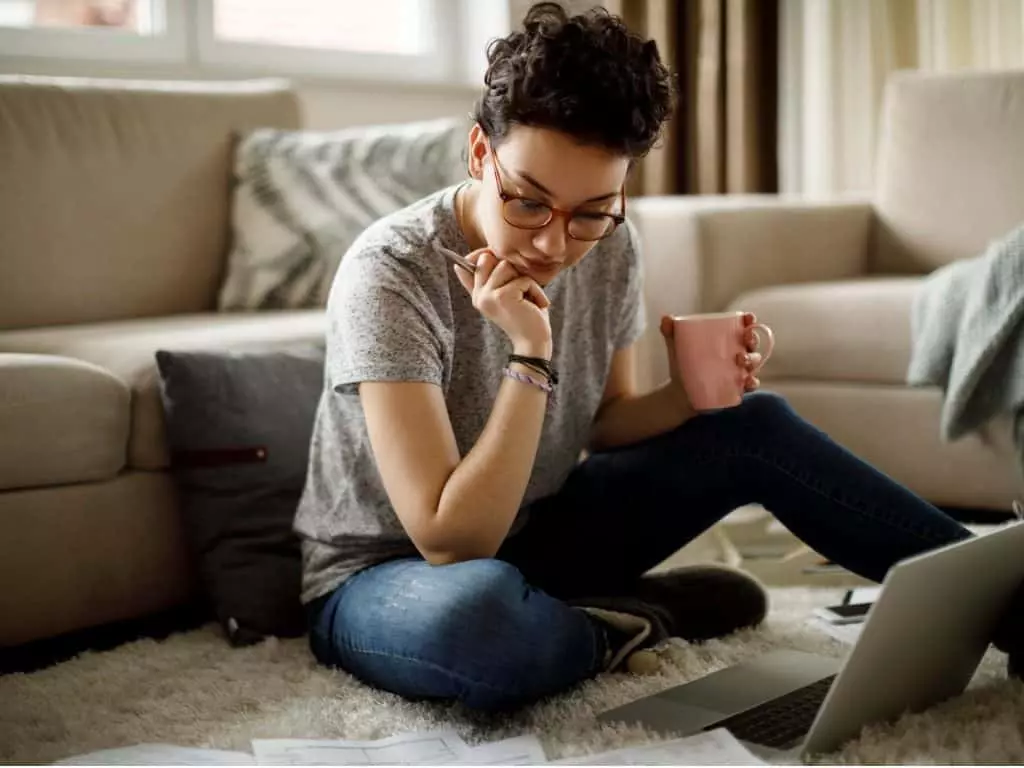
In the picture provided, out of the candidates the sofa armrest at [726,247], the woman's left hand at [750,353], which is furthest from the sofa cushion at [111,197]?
the woman's left hand at [750,353]

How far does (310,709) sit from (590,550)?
1.35ft

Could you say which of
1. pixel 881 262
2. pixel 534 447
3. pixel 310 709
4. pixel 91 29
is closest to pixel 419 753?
pixel 310 709

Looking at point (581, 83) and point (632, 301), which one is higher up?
point (581, 83)

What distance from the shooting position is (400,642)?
4.31ft

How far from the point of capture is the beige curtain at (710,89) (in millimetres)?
3570

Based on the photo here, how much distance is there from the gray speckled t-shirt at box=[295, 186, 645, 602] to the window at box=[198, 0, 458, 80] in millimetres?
1873

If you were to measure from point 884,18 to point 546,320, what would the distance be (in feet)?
9.33

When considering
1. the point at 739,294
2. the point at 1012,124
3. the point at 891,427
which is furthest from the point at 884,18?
the point at 891,427

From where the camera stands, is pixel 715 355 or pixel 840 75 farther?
pixel 840 75

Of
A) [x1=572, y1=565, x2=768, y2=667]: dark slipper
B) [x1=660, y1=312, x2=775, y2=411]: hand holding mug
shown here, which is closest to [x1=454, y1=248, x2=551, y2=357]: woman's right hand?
[x1=660, y1=312, x2=775, y2=411]: hand holding mug

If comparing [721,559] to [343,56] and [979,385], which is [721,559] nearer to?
[979,385]

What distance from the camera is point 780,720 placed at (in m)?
1.30

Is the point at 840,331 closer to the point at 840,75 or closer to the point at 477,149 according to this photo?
the point at 477,149

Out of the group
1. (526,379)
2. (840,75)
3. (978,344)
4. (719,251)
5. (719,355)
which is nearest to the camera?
(526,379)
